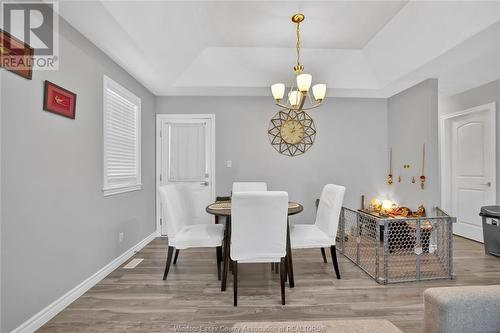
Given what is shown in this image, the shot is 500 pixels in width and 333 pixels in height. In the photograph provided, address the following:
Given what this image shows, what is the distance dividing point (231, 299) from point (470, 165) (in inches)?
162

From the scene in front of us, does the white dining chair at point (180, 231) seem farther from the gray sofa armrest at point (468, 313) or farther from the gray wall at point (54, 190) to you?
the gray sofa armrest at point (468, 313)

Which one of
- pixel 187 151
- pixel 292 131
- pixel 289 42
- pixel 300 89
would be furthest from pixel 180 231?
pixel 289 42

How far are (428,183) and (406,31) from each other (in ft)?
6.43

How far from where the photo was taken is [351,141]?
14.0 feet

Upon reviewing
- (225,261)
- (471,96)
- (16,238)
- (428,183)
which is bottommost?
(225,261)

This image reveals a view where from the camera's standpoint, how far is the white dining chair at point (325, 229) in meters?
2.43

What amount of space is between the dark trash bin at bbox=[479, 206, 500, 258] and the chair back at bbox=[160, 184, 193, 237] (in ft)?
12.4

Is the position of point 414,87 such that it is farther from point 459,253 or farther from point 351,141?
point 459,253

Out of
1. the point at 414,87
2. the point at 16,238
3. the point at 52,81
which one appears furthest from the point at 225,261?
the point at 414,87

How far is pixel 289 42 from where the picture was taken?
324 cm

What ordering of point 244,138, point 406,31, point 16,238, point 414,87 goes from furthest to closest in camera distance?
point 244,138 < point 414,87 < point 406,31 < point 16,238

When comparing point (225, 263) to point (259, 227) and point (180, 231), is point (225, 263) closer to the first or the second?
point (259, 227)

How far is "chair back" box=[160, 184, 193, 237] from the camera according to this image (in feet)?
8.18

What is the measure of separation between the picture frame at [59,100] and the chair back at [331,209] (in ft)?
8.31
